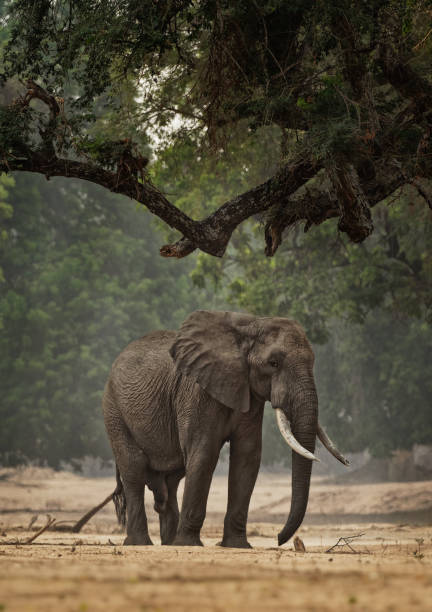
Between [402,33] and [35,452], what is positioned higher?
[402,33]

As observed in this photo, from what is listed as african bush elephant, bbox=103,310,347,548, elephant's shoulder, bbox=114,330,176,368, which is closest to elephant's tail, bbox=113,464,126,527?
african bush elephant, bbox=103,310,347,548

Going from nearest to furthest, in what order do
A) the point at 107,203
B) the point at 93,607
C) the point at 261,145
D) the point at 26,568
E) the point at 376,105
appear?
1. the point at 93,607
2. the point at 26,568
3. the point at 376,105
4. the point at 261,145
5. the point at 107,203

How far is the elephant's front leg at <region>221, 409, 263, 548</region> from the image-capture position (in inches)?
396

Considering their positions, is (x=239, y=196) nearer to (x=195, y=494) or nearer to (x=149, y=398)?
(x=149, y=398)

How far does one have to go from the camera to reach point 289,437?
363 inches

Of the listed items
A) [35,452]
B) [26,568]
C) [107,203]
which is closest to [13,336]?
[35,452]

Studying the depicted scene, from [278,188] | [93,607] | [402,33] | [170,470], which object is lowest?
[170,470]

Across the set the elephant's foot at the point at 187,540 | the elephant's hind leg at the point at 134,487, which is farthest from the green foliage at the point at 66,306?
the elephant's foot at the point at 187,540

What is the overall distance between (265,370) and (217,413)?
791 millimetres

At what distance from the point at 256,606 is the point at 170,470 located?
7.86 metres

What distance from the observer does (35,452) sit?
1229 inches

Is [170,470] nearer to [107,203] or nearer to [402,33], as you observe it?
[402,33]

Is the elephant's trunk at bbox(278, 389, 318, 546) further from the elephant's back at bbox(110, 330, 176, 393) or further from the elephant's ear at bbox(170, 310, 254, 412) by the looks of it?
the elephant's back at bbox(110, 330, 176, 393)

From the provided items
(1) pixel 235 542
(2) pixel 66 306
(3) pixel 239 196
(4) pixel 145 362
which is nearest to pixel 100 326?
(2) pixel 66 306
